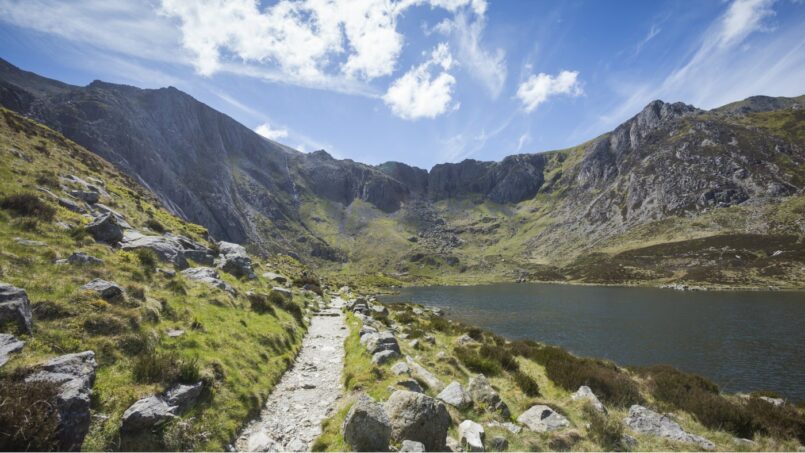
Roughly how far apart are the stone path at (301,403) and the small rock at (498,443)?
20.4 ft

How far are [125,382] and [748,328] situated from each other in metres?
78.9

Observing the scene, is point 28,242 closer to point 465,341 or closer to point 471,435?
point 471,435

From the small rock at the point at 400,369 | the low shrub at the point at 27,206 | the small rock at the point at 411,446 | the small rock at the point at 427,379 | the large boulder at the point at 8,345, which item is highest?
the low shrub at the point at 27,206

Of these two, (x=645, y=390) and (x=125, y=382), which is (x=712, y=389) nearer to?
(x=645, y=390)

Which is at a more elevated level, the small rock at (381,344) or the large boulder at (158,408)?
the large boulder at (158,408)

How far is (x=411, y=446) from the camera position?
10.4 meters

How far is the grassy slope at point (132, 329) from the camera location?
1048 cm

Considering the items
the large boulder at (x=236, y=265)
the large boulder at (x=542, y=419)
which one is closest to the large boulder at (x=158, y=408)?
the large boulder at (x=542, y=419)

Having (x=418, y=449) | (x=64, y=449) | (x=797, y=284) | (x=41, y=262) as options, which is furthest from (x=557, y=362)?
(x=797, y=284)

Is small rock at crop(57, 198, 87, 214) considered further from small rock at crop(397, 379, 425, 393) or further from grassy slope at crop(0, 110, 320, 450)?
small rock at crop(397, 379, 425, 393)

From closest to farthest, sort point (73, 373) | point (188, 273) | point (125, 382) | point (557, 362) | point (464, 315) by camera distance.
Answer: point (73, 373), point (125, 382), point (188, 273), point (557, 362), point (464, 315)

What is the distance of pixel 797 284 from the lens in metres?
111

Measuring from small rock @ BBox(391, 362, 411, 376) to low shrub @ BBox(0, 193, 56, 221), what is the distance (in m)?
21.0

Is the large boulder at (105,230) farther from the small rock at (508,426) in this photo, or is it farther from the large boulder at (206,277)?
the small rock at (508,426)
